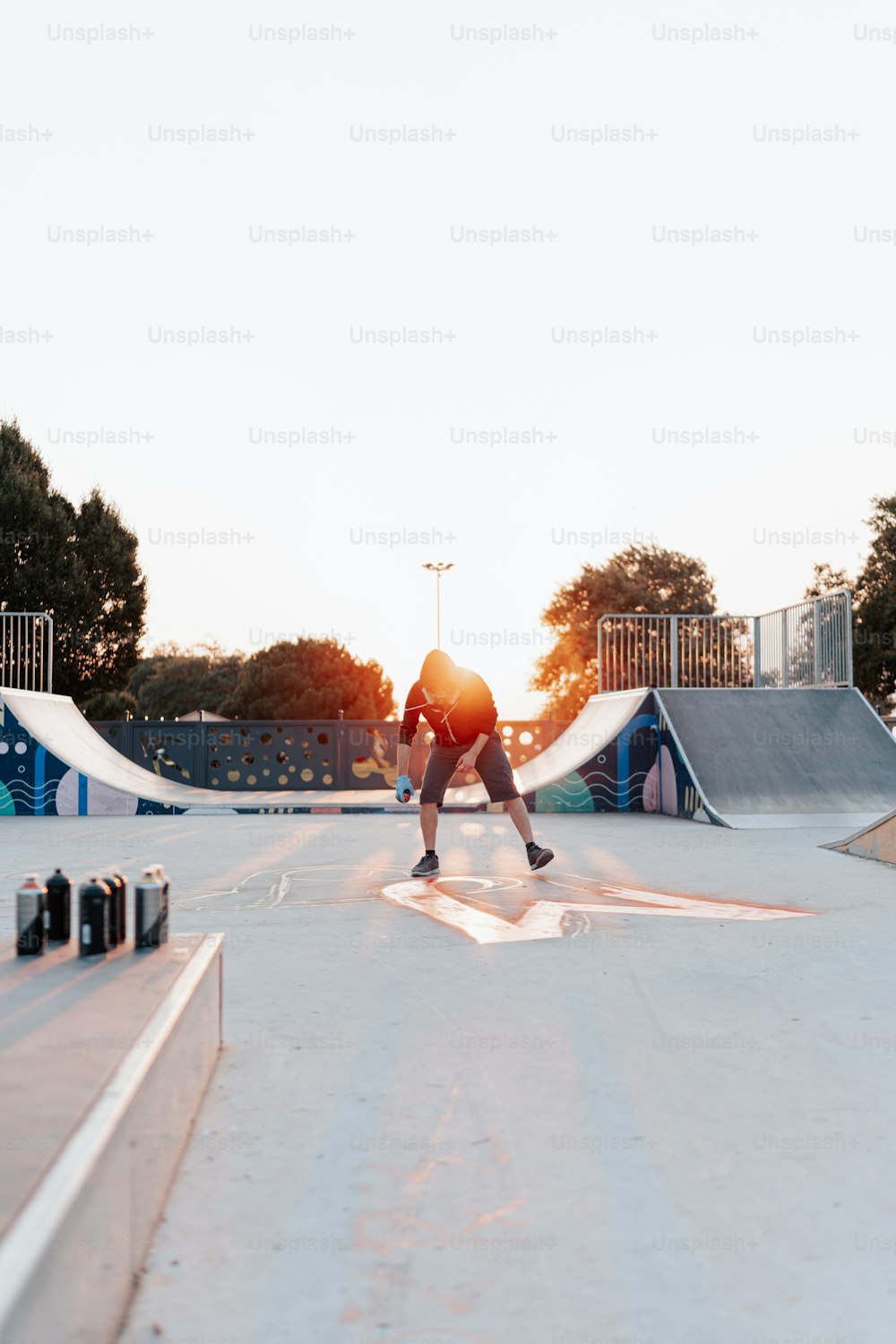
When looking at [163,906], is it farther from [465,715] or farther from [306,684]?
[306,684]

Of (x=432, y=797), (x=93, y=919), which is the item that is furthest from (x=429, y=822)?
(x=93, y=919)

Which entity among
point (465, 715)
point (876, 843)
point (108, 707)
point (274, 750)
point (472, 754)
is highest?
point (108, 707)

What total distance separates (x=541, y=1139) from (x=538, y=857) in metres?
5.33

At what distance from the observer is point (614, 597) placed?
45625 millimetres

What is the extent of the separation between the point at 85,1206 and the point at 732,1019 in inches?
111

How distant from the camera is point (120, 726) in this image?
24.1 metres

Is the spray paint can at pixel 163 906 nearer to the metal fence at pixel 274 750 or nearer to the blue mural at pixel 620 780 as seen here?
the blue mural at pixel 620 780

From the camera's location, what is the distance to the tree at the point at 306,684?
59.5 metres

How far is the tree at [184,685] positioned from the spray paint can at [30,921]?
70043mm

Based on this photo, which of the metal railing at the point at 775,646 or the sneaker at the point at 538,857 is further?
the metal railing at the point at 775,646

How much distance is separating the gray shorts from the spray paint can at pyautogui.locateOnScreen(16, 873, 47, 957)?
15.6 ft

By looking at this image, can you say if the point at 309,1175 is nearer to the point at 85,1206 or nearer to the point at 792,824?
the point at 85,1206

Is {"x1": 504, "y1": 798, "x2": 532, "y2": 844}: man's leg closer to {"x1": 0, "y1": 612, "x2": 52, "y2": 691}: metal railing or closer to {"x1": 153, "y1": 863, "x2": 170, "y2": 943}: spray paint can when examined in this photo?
{"x1": 153, "y1": 863, "x2": 170, "y2": 943}: spray paint can

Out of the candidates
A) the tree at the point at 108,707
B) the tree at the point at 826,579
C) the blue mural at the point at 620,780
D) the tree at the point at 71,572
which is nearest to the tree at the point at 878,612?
the tree at the point at 826,579
